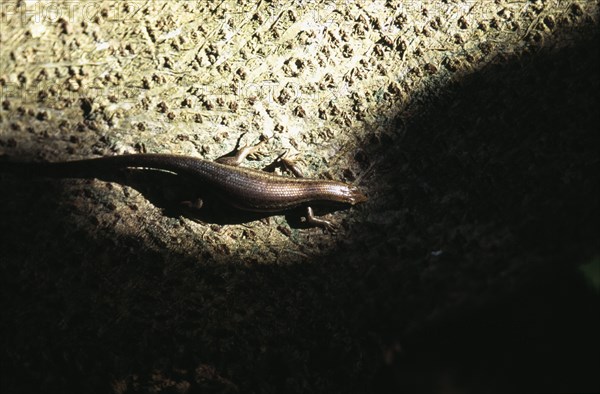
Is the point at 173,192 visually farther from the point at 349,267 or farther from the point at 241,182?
the point at 349,267

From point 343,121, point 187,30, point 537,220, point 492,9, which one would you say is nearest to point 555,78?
point 492,9

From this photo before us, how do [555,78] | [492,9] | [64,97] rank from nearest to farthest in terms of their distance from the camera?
[555,78]
[492,9]
[64,97]

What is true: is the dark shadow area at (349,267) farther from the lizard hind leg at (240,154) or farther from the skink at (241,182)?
the lizard hind leg at (240,154)

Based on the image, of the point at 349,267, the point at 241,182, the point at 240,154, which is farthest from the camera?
the point at 241,182

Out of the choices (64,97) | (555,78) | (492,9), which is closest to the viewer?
(555,78)

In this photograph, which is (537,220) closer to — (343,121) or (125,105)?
(343,121)

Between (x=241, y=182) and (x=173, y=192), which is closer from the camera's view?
(x=173, y=192)

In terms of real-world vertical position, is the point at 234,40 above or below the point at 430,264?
above

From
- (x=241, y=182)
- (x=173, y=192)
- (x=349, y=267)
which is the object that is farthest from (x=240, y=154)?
(x=349, y=267)
